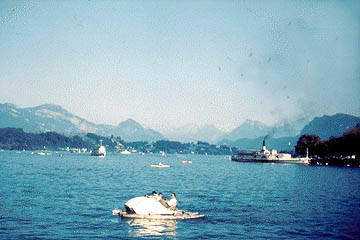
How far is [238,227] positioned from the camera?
39812mm

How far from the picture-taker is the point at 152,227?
39.1 meters

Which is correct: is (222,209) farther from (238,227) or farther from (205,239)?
(205,239)

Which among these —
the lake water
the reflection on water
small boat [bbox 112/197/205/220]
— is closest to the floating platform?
small boat [bbox 112/197/205/220]

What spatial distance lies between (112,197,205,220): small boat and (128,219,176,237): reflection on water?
1179 millimetres

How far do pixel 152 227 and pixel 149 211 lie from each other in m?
4.63

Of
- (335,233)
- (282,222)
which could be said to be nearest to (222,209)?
(282,222)

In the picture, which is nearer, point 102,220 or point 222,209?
point 102,220

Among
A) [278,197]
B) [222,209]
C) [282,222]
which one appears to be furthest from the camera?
[278,197]

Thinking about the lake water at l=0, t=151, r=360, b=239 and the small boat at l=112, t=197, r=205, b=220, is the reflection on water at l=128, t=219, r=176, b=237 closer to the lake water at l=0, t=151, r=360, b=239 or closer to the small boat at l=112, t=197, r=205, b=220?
the lake water at l=0, t=151, r=360, b=239

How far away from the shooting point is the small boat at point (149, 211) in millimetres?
43312

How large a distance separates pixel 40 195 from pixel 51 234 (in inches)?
1141

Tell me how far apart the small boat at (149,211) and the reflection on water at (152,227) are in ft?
3.87

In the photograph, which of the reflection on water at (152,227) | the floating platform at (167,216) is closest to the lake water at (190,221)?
the reflection on water at (152,227)

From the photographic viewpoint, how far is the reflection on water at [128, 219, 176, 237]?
1433 inches
